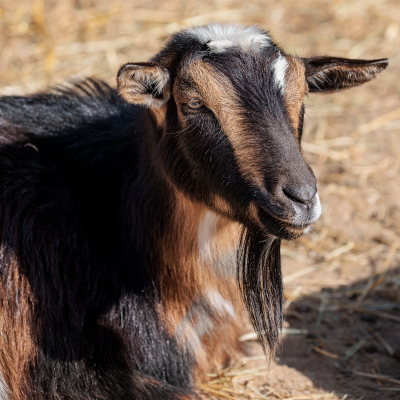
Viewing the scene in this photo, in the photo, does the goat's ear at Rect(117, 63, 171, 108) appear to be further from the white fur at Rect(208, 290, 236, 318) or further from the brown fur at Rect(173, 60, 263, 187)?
the white fur at Rect(208, 290, 236, 318)

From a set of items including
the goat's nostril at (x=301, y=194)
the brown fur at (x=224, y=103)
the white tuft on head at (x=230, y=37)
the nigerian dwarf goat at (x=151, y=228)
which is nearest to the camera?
the goat's nostril at (x=301, y=194)

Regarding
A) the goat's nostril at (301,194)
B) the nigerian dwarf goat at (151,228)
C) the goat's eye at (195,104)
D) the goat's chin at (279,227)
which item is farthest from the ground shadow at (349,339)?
the goat's eye at (195,104)

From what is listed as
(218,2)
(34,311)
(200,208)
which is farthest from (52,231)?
(218,2)

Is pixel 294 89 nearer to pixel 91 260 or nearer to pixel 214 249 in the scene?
pixel 214 249

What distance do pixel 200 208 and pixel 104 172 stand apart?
78 centimetres

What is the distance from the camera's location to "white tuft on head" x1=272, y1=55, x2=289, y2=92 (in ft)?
9.79

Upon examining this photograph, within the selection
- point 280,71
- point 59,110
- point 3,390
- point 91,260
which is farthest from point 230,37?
point 3,390

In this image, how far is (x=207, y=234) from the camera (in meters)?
3.33

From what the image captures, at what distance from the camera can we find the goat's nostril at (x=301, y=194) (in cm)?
263

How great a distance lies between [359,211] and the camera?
5664mm

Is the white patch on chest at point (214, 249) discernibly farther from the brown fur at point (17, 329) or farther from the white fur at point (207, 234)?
the brown fur at point (17, 329)

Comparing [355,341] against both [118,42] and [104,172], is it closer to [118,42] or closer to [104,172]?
[104,172]

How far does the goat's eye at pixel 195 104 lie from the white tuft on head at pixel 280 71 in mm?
422

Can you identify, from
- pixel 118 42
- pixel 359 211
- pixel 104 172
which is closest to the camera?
pixel 104 172
